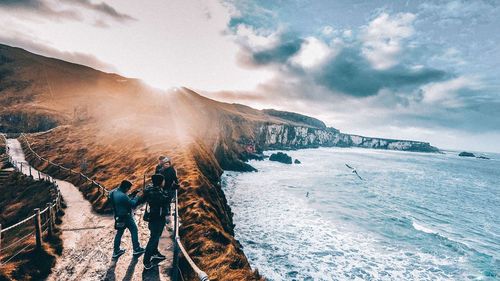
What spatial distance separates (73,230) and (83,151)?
27.1 metres

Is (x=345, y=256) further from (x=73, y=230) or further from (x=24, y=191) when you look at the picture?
(x=24, y=191)

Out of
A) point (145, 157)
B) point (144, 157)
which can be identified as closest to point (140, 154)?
point (144, 157)

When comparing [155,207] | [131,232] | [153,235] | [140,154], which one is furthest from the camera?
[140,154]

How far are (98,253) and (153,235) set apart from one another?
12.6ft

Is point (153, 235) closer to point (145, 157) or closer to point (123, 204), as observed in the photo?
point (123, 204)

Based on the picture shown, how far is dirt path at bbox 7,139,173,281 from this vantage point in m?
6.25

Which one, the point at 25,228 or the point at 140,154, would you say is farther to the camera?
the point at 140,154

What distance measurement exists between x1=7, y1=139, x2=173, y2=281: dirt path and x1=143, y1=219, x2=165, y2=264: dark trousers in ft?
1.85

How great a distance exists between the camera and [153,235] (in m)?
5.91

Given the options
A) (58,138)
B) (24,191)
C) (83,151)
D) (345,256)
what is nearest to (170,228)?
(345,256)

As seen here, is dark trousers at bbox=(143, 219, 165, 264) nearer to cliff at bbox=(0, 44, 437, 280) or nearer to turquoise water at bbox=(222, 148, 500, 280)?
cliff at bbox=(0, 44, 437, 280)

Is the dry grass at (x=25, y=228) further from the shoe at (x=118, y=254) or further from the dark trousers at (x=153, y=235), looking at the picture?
the dark trousers at (x=153, y=235)

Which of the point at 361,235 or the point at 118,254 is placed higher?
the point at 118,254

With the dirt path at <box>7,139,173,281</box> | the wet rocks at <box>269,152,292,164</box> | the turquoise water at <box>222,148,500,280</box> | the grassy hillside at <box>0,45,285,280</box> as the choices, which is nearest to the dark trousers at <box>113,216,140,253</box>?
the dirt path at <box>7,139,173,281</box>
